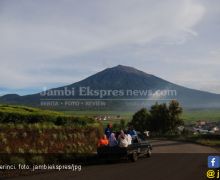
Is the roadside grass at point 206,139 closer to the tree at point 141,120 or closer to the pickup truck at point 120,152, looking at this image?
the pickup truck at point 120,152

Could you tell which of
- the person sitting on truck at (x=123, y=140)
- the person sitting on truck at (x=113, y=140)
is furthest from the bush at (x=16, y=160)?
the person sitting on truck at (x=113, y=140)

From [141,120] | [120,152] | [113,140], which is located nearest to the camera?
[120,152]

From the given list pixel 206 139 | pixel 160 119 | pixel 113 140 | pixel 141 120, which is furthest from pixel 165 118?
pixel 113 140

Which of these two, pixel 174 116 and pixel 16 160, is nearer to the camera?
pixel 16 160

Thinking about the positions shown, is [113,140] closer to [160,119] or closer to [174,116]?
[174,116]

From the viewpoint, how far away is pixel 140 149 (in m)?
26.8

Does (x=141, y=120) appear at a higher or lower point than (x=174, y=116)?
lower

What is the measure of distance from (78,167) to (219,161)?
18.9ft

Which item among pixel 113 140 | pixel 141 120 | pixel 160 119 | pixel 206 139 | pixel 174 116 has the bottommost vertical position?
pixel 206 139

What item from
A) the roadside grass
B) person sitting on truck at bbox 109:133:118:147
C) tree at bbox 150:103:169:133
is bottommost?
the roadside grass

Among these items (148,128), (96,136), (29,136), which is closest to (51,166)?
(29,136)

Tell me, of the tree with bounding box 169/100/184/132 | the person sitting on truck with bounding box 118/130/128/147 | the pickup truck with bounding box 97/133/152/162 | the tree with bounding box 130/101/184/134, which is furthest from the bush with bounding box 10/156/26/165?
the tree with bounding box 169/100/184/132

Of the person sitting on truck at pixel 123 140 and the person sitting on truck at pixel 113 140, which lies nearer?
the person sitting on truck at pixel 123 140

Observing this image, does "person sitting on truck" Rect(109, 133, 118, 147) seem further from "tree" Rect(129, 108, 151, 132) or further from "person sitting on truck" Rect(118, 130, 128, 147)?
"tree" Rect(129, 108, 151, 132)
